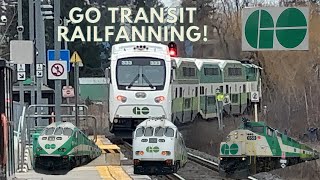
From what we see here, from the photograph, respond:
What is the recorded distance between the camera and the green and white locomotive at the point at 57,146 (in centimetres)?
1978

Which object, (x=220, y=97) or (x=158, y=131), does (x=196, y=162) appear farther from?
(x=220, y=97)

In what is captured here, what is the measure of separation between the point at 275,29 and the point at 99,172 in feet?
29.5

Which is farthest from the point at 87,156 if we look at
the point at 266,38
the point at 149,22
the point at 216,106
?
the point at 149,22

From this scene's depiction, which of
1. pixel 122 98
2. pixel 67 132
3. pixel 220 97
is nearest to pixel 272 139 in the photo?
pixel 67 132

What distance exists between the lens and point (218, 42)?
50.3 meters

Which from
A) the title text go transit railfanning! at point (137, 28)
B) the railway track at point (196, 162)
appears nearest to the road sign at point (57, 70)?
the railway track at point (196, 162)

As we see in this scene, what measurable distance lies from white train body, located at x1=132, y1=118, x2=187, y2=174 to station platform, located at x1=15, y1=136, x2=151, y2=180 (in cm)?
35

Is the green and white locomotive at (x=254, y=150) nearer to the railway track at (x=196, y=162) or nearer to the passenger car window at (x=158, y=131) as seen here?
the railway track at (x=196, y=162)

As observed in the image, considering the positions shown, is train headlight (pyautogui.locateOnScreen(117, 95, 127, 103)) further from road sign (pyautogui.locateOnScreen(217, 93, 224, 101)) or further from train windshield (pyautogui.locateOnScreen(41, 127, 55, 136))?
road sign (pyautogui.locateOnScreen(217, 93, 224, 101))

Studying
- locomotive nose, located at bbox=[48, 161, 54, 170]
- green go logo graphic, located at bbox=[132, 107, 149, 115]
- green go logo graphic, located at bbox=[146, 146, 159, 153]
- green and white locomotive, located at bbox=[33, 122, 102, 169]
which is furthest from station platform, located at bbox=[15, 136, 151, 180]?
green go logo graphic, located at bbox=[132, 107, 149, 115]

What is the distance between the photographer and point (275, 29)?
13.0 meters

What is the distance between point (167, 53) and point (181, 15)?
2107 cm

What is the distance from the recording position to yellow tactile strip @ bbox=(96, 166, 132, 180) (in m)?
19.4

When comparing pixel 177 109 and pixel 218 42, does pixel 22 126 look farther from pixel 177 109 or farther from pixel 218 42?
pixel 218 42
